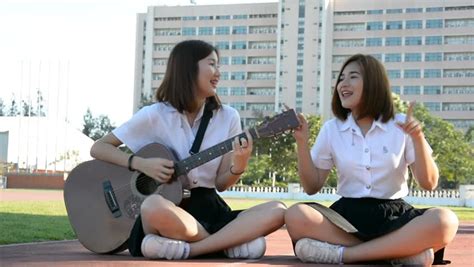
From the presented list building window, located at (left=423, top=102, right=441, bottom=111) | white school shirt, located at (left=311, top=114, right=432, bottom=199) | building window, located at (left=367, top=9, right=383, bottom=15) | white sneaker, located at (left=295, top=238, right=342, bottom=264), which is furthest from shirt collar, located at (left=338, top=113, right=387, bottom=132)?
building window, located at (left=367, top=9, right=383, bottom=15)

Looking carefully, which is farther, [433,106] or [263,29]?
[263,29]

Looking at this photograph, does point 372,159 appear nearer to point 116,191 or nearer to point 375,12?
point 116,191

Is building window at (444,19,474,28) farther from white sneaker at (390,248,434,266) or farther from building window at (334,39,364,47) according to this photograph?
white sneaker at (390,248,434,266)

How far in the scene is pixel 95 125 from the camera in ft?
281

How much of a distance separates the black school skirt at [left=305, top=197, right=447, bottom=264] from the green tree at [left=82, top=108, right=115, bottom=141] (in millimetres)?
82244

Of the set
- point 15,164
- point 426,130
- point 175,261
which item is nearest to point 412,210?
point 175,261

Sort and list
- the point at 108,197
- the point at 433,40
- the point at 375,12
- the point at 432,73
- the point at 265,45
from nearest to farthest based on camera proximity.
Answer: the point at 108,197, the point at 432,73, the point at 433,40, the point at 375,12, the point at 265,45

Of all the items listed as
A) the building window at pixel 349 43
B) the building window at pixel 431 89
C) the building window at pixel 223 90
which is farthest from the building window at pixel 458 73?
the building window at pixel 223 90

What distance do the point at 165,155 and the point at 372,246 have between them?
4.05ft

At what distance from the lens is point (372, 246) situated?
376 cm

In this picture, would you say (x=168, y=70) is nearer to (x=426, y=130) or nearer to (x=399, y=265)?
(x=399, y=265)

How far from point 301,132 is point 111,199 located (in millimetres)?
1169

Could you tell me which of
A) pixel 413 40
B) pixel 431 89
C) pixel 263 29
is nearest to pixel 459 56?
pixel 431 89

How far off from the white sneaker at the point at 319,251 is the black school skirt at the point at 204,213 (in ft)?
1.38
